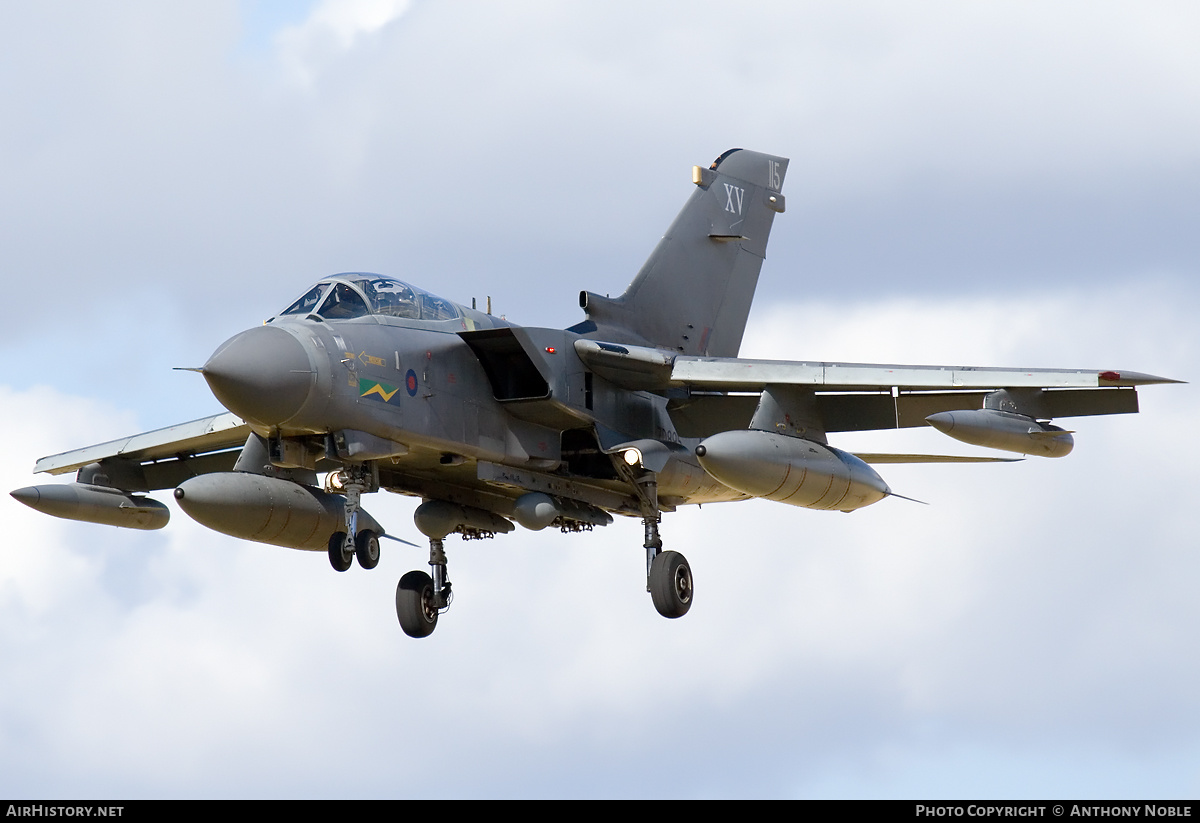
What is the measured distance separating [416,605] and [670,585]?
11.2 ft

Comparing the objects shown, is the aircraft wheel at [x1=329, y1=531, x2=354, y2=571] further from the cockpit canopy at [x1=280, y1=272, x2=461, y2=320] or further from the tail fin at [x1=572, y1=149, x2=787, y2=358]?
the tail fin at [x1=572, y1=149, x2=787, y2=358]

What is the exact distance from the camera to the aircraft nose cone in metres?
19.7

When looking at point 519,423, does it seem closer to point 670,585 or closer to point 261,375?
point 670,585

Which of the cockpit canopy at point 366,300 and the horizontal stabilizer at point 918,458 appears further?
the horizontal stabilizer at point 918,458

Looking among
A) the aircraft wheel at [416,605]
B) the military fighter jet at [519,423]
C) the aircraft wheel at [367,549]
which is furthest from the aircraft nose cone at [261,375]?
the aircraft wheel at [416,605]

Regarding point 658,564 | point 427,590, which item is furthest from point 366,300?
point 658,564

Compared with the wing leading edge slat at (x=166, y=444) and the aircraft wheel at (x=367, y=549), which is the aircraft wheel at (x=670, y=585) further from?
the wing leading edge slat at (x=166, y=444)

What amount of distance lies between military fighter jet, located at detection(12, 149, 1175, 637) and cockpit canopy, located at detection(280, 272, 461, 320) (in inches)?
1.1

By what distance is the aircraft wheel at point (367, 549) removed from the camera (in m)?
21.2

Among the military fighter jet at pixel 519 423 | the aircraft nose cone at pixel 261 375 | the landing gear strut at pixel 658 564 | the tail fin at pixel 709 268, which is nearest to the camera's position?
the aircraft nose cone at pixel 261 375

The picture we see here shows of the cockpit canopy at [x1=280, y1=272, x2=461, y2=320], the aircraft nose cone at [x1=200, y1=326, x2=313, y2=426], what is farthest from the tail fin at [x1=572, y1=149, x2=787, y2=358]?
the aircraft nose cone at [x1=200, y1=326, x2=313, y2=426]

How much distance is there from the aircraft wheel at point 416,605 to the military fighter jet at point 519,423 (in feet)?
0.08

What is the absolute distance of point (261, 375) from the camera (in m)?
19.7

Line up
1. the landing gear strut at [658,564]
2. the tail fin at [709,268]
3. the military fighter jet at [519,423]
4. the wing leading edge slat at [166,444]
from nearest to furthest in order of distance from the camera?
the military fighter jet at [519,423] → the landing gear strut at [658,564] → the wing leading edge slat at [166,444] → the tail fin at [709,268]
